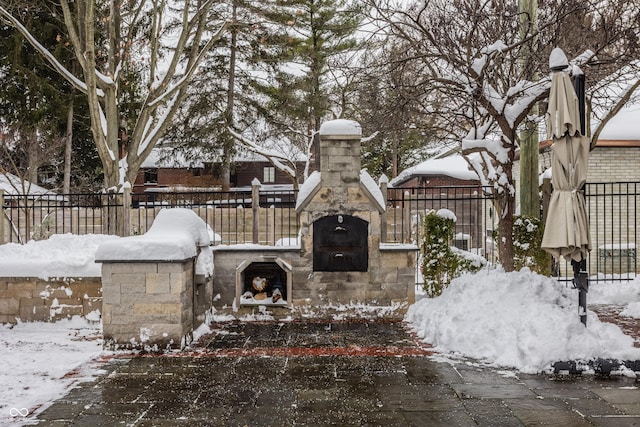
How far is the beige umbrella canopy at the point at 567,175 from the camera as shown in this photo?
258 inches

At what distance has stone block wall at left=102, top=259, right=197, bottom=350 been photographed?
723 cm

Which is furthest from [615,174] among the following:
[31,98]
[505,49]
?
[31,98]

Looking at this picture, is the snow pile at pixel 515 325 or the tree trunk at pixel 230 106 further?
the tree trunk at pixel 230 106

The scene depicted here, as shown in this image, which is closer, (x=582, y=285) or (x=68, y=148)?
(x=582, y=285)

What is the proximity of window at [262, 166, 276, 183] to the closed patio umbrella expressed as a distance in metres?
32.1

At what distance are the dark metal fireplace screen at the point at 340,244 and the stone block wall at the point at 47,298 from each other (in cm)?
356

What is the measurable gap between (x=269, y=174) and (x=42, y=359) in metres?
32.1

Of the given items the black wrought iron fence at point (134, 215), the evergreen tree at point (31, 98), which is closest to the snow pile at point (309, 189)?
the black wrought iron fence at point (134, 215)

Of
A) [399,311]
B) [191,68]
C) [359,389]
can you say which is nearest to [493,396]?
[359,389]

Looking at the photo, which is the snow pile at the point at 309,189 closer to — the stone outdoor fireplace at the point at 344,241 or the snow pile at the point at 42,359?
the stone outdoor fireplace at the point at 344,241

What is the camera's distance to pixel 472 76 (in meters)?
8.74

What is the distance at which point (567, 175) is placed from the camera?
21.9 ft

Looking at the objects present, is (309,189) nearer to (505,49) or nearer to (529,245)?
(505,49)

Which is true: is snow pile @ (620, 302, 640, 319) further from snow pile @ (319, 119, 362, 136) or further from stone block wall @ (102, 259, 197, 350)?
stone block wall @ (102, 259, 197, 350)
